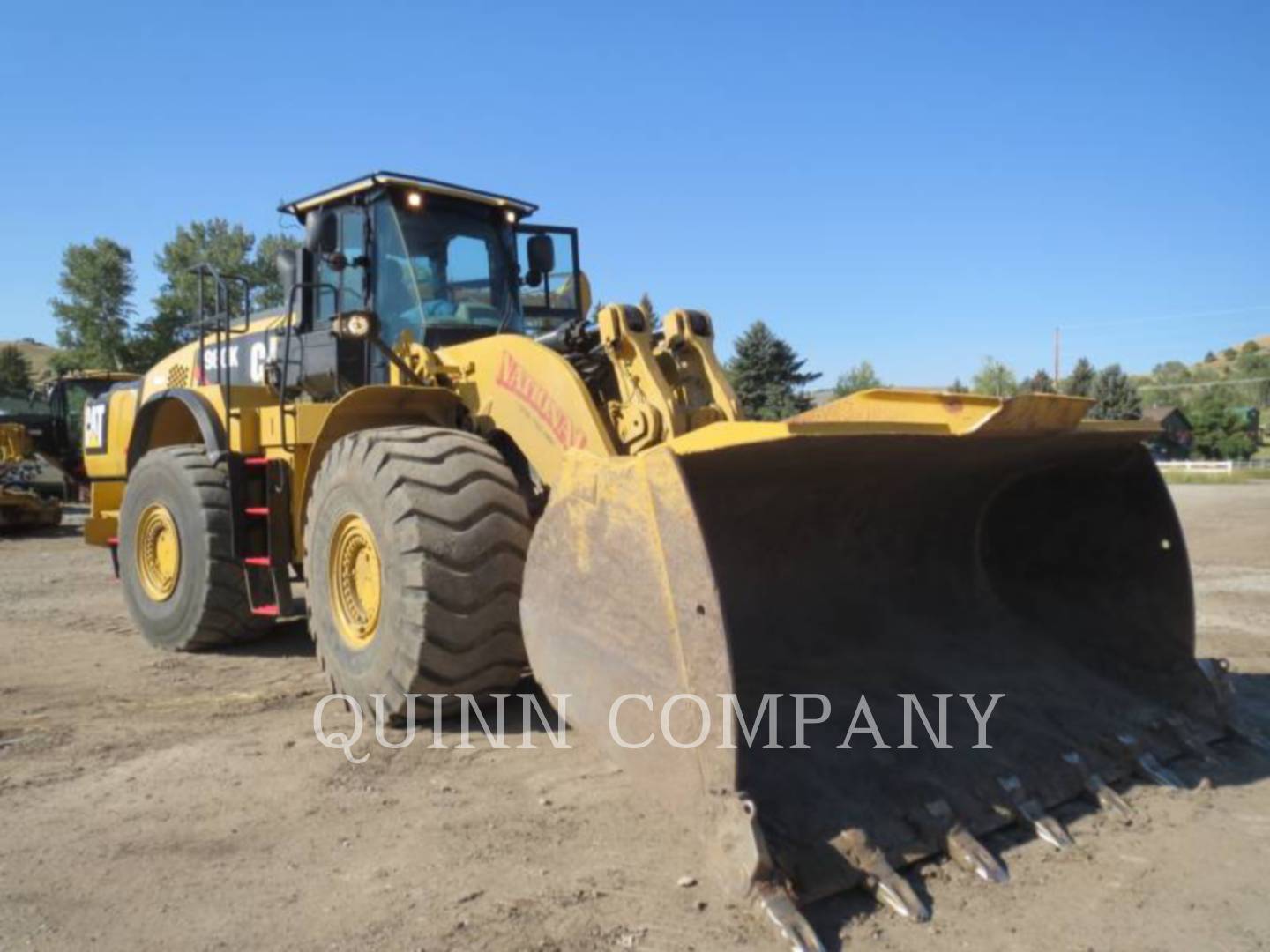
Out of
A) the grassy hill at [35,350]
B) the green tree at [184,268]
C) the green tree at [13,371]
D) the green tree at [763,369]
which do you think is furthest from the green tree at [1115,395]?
the grassy hill at [35,350]

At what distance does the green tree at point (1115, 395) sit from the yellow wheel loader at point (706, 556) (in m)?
54.9

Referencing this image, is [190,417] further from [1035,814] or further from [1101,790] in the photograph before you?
[1101,790]

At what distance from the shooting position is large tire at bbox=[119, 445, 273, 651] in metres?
6.17

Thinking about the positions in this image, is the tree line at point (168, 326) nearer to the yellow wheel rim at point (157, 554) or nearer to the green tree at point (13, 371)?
the green tree at point (13, 371)

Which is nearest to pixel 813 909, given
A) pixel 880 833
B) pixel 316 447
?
pixel 880 833

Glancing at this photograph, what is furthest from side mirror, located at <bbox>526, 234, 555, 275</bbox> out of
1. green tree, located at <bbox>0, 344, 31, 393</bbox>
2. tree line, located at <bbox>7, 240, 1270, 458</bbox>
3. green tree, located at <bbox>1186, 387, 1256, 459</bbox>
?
green tree, located at <bbox>1186, 387, 1256, 459</bbox>

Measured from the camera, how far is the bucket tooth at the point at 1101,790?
3.54m

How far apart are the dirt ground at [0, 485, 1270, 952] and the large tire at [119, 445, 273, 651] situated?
1327mm

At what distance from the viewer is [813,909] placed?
281cm

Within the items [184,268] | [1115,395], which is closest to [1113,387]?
A: [1115,395]

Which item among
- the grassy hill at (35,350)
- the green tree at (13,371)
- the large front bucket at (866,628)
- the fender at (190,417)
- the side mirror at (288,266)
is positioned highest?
the grassy hill at (35,350)

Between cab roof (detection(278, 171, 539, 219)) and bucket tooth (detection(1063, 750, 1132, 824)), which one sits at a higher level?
cab roof (detection(278, 171, 539, 219))

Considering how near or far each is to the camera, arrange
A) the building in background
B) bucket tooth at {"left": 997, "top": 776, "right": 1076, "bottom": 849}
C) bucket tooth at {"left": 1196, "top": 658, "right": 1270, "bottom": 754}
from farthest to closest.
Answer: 1. the building in background
2. bucket tooth at {"left": 1196, "top": 658, "right": 1270, "bottom": 754}
3. bucket tooth at {"left": 997, "top": 776, "right": 1076, "bottom": 849}

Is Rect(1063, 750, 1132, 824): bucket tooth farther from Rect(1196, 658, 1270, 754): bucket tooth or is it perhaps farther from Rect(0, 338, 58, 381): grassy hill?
Rect(0, 338, 58, 381): grassy hill
